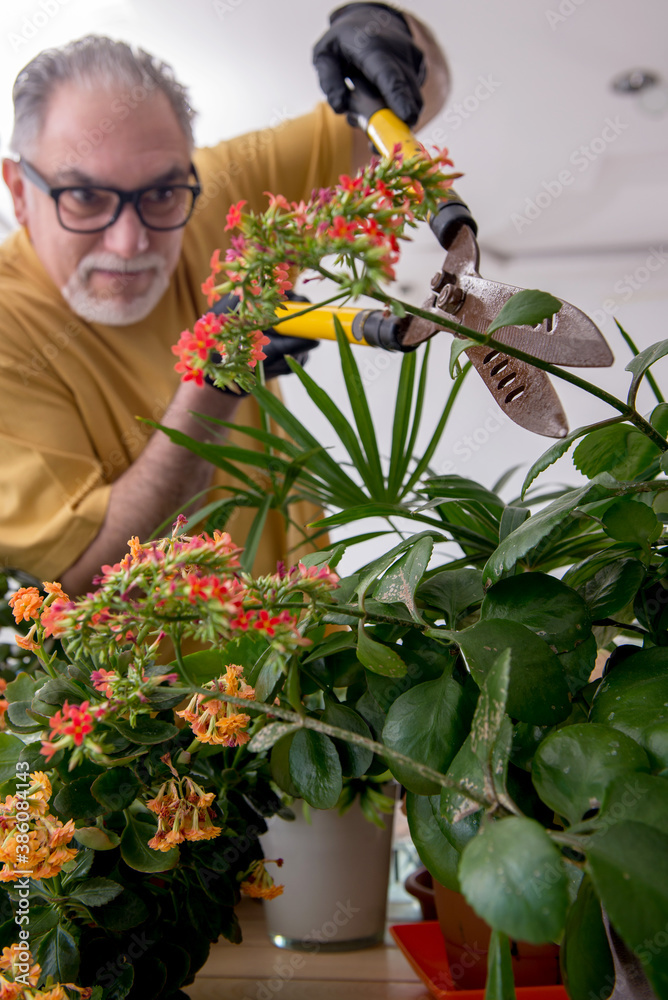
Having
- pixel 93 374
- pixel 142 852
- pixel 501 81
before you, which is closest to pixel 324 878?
pixel 142 852

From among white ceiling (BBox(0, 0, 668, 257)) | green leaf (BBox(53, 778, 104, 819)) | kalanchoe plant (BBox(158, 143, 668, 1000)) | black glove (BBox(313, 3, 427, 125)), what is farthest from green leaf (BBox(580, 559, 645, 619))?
white ceiling (BBox(0, 0, 668, 257))

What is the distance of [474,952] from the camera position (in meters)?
0.36

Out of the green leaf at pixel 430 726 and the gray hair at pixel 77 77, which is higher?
the gray hair at pixel 77 77

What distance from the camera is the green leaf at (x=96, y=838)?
0.28 metres

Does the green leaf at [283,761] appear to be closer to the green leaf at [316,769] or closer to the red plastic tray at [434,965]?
the green leaf at [316,769]

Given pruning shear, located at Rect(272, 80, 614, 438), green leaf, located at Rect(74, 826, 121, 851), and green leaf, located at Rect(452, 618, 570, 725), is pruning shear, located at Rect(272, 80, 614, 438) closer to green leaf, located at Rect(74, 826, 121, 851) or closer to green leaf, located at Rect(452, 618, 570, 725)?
green leaf, located at Rect(452, 618, 570, 725)

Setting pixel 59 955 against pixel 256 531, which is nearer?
pixel 59 955

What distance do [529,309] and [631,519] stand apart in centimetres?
8

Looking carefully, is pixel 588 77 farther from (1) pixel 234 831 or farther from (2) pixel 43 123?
(1) pixel 234 831

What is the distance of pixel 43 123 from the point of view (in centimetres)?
123

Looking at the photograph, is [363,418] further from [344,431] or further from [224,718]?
[224,718]

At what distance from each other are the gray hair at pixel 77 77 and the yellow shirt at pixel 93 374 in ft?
0.62

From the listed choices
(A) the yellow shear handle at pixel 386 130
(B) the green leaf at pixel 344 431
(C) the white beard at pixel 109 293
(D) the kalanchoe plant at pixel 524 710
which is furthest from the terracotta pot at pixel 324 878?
(C) the white beard at pixel 109 293

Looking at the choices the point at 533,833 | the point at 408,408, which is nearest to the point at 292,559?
the point at 408,408
